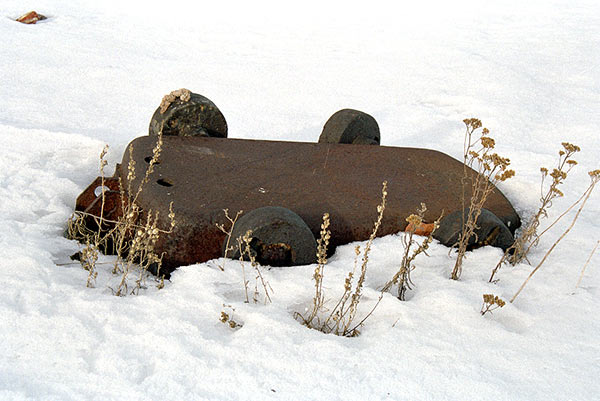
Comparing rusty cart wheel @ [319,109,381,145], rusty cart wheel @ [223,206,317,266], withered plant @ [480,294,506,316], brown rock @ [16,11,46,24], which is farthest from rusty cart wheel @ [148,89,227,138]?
brown rock @ [16,11,46,24]

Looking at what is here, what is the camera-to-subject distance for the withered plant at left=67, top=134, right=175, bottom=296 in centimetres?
275

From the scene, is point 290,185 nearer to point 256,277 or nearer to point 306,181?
point 306,181

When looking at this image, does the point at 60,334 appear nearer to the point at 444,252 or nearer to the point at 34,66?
the point at 444,252

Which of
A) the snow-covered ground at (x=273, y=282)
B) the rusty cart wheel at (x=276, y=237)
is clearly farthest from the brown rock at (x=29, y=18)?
the rusty cart wheel at (x=276, y=237)

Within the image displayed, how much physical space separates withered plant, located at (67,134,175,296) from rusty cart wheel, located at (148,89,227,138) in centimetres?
67

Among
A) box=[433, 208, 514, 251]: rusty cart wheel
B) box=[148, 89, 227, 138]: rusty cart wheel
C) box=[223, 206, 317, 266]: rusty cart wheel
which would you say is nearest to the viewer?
box=[223, 206, 317, 266]: rusty cart wheel

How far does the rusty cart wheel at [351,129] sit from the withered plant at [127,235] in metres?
1.61

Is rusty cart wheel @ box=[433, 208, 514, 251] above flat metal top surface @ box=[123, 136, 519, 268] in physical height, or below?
below

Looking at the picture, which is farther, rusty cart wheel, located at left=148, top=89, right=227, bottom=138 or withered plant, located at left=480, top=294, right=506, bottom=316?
rusty cart wheel, located at left=148, top=89, right=227, bottom=138

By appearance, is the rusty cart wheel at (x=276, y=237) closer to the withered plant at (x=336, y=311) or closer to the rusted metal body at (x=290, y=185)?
the rusted metal body at (x=290, y=185)

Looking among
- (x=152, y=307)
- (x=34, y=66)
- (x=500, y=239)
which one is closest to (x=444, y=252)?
(x=500, y=239)

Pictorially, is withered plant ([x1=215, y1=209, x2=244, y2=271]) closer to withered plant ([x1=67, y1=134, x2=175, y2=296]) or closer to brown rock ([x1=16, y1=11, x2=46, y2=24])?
withered plant ([x1=67, y1=134, x2=175, y2=296])

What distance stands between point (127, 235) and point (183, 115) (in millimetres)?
1052

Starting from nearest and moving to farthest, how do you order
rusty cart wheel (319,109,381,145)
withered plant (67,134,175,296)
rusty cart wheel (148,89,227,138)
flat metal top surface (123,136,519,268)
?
withered plant (67,134,175,296) → flat metal top surface (123,136,519,268) → rusty cart wheel (148,89,227,138) → rusty cart wheel (319,109,381,145)
